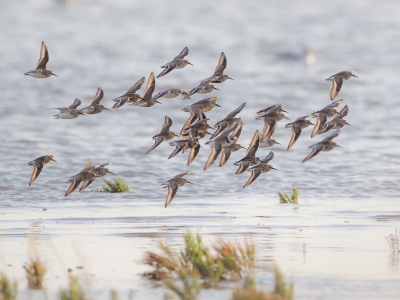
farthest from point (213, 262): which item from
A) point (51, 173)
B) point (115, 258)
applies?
point (51, 173)

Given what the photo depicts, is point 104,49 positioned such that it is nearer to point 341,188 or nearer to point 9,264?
point 341,188

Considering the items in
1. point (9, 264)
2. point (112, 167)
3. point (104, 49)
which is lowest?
point (9, 264)

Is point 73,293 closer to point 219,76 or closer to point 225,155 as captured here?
point 225,155

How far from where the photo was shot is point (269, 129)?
32.7 feet

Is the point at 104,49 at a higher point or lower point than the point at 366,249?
higher

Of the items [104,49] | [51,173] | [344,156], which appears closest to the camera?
[51,173]

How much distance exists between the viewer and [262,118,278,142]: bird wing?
9.90 meters

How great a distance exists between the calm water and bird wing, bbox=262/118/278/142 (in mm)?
1885

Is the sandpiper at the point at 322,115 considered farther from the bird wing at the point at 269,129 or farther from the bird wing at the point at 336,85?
the bird wing at the point at 269,129

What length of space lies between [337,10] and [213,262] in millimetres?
81576

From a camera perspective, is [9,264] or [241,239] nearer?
[9,264]

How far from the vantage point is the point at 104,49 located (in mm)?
57250

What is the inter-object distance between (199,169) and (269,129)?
12.2 meters

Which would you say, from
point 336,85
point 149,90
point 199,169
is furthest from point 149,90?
point 199,169
